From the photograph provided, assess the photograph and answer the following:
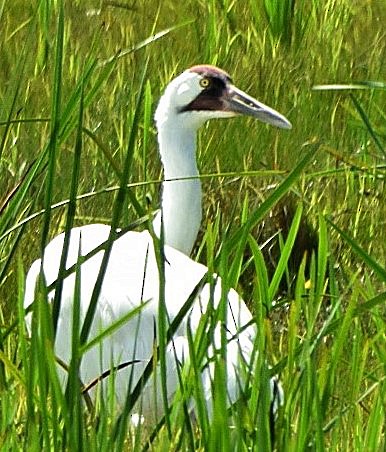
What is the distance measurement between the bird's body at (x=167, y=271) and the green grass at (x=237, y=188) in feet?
0.25

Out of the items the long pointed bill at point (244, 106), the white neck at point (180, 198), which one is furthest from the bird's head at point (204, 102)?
the white neck at point (180, 198)

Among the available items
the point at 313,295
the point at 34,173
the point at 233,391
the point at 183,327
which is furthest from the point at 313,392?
the point at 183,327

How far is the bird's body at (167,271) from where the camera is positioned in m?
2.67

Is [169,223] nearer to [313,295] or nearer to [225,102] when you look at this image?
[225,102]

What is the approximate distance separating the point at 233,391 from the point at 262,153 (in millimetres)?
1567

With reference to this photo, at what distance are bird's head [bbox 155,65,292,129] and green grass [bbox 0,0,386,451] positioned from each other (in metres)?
0.08

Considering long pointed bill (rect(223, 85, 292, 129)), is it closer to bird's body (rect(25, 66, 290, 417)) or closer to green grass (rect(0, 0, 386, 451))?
bird's body (rect(25, 66, 290, 417))

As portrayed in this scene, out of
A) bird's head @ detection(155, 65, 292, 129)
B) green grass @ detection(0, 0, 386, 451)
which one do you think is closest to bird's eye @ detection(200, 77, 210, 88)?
bird's head @ detection(155, 65, 292, 129)

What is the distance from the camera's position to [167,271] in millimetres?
2863

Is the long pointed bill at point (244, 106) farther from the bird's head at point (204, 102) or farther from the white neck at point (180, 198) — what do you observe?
the white neck at point (180, 198)

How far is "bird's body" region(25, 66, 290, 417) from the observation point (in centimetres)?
267

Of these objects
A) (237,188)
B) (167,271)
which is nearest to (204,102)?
(237,188)

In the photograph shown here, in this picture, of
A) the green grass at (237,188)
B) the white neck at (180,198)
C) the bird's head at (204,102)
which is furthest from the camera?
the bird's head at (204,102)

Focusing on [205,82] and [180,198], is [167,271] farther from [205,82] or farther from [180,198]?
[205,82]
